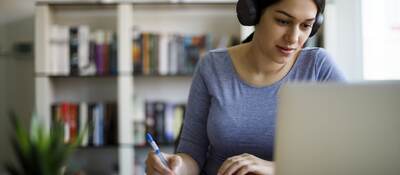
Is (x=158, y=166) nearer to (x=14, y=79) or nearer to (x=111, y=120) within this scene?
(x=111, y=120)

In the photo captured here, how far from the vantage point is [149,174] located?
113 centimetres

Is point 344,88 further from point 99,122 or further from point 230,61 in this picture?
point 99,122

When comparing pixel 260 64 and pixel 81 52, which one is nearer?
pixel 260 64

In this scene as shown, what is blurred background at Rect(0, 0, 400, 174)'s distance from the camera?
298cm

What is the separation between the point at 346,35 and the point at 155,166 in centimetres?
222

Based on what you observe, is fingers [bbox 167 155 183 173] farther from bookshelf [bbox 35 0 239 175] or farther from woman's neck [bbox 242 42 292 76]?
bookshelf [bbox 35 0 239 175]

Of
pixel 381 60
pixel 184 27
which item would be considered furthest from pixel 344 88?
pixel 184 27

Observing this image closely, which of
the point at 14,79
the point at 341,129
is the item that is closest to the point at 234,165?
the point at 341,129

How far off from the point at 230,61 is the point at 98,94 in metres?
2.00

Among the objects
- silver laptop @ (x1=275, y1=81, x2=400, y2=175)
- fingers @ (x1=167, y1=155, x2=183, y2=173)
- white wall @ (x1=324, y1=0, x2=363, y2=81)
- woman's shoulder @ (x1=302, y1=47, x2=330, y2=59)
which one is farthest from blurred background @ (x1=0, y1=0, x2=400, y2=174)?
silver laptop @ (x1=275, y1=81, x2=400, y2=175)

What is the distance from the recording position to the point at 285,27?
125 centimetres

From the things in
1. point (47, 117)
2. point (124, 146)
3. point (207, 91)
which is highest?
point (207, 91)

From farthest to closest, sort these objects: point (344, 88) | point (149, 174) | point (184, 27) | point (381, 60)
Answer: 1. point (184, 27)
2. point (381, 60)
3. point (149, 174)
4. point (344, 88)

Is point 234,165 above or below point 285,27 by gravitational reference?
below
